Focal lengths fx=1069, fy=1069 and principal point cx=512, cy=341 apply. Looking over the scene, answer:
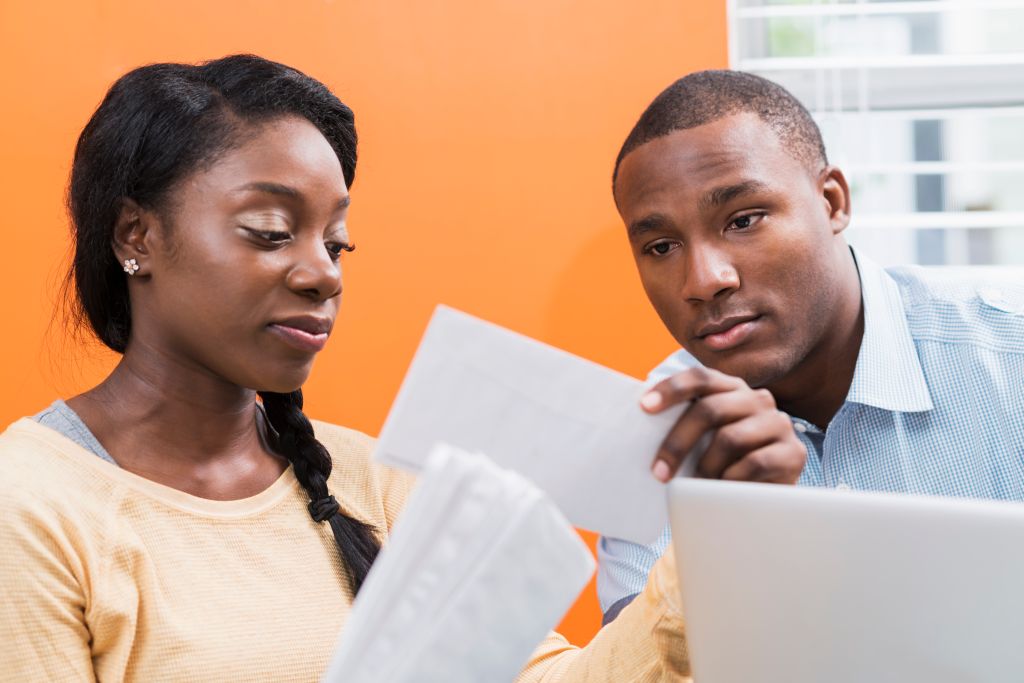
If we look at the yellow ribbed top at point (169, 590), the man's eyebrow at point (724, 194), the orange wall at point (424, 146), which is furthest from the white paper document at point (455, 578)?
the orange wall at point (424, 146)

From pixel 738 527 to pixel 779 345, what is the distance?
2.64 feet

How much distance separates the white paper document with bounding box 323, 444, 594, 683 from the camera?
56 cm

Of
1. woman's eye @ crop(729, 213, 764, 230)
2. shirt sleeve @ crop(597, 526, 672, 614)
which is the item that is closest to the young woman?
shirt sleeve @ crop(597, 526, 672, 614)

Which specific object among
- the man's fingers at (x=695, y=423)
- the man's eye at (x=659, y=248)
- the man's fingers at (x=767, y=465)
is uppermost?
the man's fingers at (x=695, y=423)

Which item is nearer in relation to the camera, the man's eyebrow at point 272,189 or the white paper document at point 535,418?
the white paper document at point 535,418

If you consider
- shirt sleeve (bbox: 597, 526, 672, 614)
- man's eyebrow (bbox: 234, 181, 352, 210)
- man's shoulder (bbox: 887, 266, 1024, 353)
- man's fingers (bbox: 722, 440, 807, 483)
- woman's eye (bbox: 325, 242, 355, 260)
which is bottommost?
shirt sleeve (bbox: 597, 526, 672, 614)

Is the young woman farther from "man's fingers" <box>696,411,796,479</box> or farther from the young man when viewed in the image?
the young man

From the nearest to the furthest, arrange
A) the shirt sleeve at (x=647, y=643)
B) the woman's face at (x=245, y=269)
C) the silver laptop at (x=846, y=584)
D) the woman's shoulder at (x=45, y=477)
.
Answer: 1. the silver laptop at (x=846, y=584)
2. the shirt sleeve at (x=647, y=643)
3. the woman's shoulder at (x=45, y=477)
4. the woman's face at (x=245, y=269)

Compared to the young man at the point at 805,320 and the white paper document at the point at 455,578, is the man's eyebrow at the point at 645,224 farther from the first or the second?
the white paper document at the point at 455,578

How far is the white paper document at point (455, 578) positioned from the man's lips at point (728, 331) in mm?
798

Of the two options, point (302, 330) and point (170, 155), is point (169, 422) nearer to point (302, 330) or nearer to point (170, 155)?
point (302, 330)

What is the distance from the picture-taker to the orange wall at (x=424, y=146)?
6.16ft

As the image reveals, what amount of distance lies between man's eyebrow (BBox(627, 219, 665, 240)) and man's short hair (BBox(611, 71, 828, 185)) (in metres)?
0.12

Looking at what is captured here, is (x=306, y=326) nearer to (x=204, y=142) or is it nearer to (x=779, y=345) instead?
(x=204, y=142)
